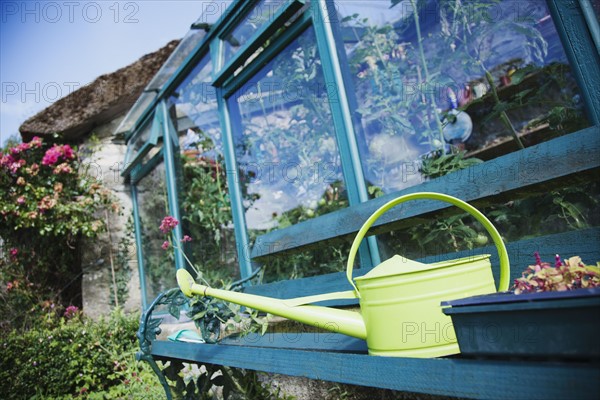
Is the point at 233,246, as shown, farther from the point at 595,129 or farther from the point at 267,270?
the point at 595,129

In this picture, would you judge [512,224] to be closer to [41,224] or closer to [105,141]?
[41,224]

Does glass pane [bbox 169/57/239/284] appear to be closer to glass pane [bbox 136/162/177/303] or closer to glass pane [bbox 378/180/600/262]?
glass pane [bbox 136/162/177/303]

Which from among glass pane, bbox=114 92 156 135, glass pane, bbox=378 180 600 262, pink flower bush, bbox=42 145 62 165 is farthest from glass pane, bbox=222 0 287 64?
pink flower bush, bbox=42 145 62 165

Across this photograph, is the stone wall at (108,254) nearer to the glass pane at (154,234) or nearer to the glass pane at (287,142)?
the glass pane at (154,234)

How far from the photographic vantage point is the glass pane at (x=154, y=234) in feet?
14.0

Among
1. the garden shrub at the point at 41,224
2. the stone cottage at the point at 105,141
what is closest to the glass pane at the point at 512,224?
the stone cottage at the point at 105,141

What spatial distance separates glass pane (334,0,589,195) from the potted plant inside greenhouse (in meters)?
1.36

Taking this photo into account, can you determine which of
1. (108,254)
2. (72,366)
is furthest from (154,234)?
(72,366)

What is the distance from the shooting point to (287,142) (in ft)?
8.34

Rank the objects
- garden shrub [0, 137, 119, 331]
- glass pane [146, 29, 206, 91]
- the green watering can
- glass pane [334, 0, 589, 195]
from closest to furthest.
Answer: the green watering can < glass pane [334, 0, 589, 195] < glass pane [146, 29, 206, 91] < garden shrub [0, 137, 119, 331]

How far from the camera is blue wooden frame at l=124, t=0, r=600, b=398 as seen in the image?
64 centimetres

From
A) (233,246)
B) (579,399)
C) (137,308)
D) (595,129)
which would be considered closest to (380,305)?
(579,399)

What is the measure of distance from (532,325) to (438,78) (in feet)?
6.62

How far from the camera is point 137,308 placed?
5.07m
